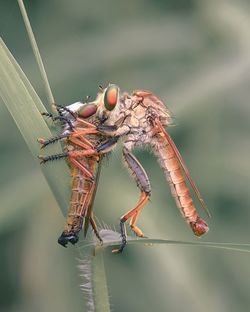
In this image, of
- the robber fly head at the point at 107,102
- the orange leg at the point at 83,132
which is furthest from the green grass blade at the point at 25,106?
the robber fly head at the point at 107,102

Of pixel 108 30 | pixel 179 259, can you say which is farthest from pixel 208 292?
pixel 108 30

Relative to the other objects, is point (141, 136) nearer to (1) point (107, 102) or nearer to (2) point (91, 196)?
(1) point (107, 102)

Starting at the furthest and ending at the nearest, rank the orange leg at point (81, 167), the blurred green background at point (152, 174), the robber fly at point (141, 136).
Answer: the blurred green background at point (152, 174) < the robber fly at point (141, 136) < the orange leg at point (81, 167)

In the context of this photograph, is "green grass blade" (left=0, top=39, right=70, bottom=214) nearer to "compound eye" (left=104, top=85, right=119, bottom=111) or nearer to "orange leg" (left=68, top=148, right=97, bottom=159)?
"orange leg" (left=68, top=148, right=97, bottom=159)

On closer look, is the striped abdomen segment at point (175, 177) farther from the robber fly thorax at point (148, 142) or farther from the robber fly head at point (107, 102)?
the robber fly head at point (107, 102)

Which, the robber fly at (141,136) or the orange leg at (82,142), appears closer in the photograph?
the orange leg at (82,142)

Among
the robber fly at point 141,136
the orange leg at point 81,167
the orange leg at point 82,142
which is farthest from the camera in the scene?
the robber fly at point 141,136

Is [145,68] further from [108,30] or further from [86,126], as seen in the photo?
[86,126]
